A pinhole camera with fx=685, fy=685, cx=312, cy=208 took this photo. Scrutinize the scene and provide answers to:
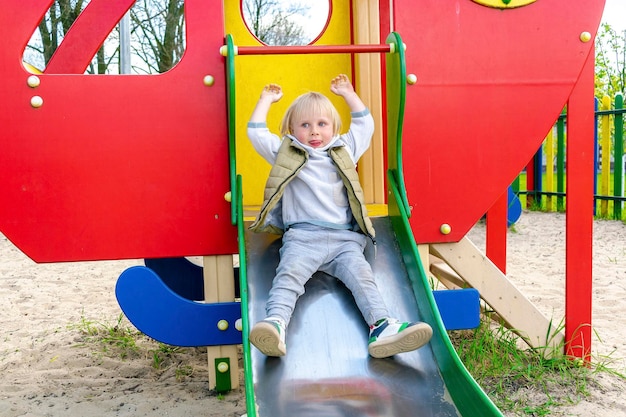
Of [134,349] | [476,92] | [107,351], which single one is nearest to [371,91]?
[476,92]

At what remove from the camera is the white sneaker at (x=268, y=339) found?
89.0 inches

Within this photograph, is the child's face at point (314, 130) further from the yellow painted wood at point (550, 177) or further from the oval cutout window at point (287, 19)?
the yellow painted wood at point (550, 177)

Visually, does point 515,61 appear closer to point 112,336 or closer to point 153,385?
point 153,385

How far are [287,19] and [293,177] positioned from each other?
3.10 m

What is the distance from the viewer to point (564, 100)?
122 inches

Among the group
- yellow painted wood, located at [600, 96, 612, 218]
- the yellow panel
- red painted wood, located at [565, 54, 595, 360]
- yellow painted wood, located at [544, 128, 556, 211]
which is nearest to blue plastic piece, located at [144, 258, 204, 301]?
the yellow panel

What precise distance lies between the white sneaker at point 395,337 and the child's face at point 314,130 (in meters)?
0.87

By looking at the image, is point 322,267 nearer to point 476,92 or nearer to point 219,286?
point 219,286

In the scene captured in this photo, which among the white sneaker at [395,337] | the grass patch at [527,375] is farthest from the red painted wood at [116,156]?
the grass patch at [527,375]

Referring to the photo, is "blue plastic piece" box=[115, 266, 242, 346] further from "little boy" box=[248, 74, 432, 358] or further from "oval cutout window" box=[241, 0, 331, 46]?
"oval cutout window" box=[241, 0, 331, 46]

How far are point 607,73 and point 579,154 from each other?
1235 cm

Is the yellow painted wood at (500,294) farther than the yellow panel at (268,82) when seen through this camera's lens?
No

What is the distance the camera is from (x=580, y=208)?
3.23m

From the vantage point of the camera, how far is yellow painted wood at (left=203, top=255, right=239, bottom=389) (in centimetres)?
301
